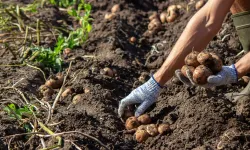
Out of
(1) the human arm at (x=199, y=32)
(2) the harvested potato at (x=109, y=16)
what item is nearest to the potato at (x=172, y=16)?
(2) the harvested potato at (x=109, y=16)

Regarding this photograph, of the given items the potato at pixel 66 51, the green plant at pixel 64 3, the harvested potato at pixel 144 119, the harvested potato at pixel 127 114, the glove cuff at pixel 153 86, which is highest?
the green plant at pixel 64 3

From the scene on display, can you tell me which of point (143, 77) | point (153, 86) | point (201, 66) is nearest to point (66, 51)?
point (143, 77)

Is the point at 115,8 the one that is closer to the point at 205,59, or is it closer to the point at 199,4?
the point at 199,4

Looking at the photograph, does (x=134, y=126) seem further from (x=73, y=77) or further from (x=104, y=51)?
(x=104, y=51)

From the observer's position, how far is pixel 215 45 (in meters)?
4.46

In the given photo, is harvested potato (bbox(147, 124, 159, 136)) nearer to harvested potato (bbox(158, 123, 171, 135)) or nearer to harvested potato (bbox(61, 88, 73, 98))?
harvested potato (bbox(158, 123, 171, 135))

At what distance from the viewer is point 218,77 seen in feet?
10.3

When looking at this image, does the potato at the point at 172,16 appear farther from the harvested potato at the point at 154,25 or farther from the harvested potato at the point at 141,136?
the harvested potato at the point at 141,136

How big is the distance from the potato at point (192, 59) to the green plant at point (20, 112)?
0.92 m

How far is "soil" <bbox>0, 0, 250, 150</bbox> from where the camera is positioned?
3076mm

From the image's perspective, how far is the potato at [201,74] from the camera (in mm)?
3107

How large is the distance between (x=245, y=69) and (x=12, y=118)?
1323 mm

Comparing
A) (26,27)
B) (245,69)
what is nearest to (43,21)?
(26,27)

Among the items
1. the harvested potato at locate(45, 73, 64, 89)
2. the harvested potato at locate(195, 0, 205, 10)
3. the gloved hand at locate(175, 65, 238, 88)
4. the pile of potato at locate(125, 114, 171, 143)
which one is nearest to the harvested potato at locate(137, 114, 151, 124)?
the pile of potato at locate(125, 114, 171, 143)
